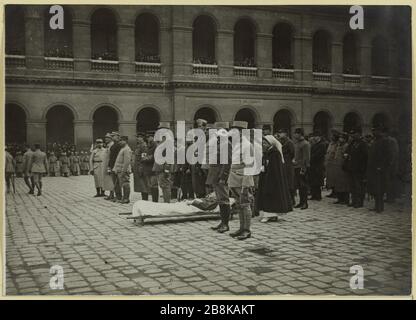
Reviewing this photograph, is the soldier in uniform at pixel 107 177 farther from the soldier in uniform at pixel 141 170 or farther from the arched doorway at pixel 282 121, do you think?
the arched doorway at pixel 282 121

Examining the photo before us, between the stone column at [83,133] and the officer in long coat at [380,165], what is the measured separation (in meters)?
11.7

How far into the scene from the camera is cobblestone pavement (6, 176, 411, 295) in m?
5.14

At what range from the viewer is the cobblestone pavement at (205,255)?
5145 millimetres

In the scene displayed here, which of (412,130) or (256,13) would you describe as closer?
(412,130)

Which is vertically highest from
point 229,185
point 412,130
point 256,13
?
point 256,13

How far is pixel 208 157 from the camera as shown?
368 inches

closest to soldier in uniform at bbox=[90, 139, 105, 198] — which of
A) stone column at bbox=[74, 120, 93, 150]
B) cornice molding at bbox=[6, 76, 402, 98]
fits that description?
cornice molding at bbox=[6, 76, 402, 98]

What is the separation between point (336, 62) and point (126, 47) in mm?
9829

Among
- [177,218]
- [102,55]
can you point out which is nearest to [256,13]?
[102,55]

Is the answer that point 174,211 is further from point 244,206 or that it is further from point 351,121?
point 351,121

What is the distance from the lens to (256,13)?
18.9 m

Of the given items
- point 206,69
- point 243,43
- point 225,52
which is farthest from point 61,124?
point 243,43
